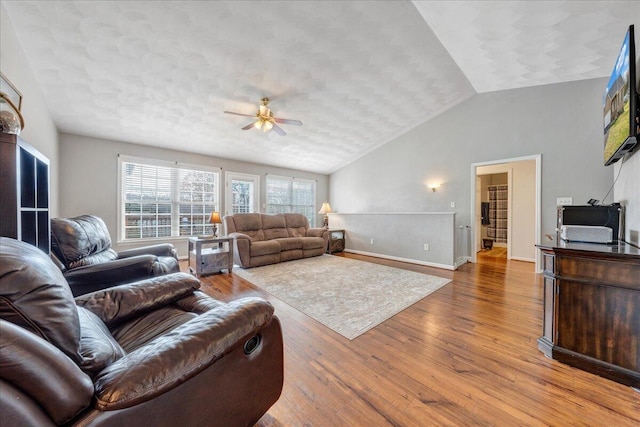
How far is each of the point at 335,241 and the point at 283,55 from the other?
420 centimetres

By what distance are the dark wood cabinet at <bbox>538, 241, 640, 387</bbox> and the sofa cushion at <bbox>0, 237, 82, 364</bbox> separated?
2.63m

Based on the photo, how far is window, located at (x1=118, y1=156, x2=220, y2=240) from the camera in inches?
183

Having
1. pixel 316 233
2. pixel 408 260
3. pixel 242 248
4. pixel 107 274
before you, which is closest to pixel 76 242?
pixel 107 274

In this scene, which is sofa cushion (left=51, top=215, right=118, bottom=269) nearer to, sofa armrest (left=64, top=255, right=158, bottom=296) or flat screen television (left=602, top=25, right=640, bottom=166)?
sofa armrest (left=64, top=255, right=158, bottom=296)

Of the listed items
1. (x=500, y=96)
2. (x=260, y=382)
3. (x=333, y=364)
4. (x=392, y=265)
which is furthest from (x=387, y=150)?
(x=260, y=382)

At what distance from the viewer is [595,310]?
1.64 metres

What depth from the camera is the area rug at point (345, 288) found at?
2455 mm

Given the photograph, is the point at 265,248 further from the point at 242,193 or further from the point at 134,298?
the point at 134,298

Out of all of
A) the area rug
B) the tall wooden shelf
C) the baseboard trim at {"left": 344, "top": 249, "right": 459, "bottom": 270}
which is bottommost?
the area rug

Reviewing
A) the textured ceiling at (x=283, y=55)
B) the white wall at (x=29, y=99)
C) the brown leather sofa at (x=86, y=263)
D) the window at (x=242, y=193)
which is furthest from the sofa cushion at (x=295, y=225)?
the white wall at (x=29, y=99)

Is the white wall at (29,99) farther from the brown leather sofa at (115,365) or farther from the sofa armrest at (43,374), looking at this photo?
the sofa armrest at (43,374)

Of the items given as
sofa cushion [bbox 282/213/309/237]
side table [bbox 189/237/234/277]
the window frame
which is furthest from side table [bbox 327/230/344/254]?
side table [bbox 189/237/234/277]

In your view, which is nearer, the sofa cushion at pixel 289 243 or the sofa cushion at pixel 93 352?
the sofa cushion at pixel 93 352

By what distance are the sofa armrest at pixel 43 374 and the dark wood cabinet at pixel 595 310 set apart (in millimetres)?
2568
